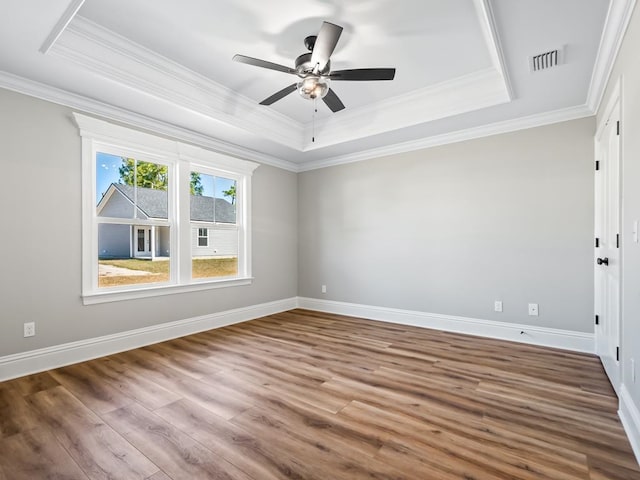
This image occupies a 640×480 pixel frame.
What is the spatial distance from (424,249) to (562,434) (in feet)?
8.92

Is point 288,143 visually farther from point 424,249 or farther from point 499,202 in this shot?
point 499,202

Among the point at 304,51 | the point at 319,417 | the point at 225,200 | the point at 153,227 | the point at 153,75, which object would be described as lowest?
the point at 319,417

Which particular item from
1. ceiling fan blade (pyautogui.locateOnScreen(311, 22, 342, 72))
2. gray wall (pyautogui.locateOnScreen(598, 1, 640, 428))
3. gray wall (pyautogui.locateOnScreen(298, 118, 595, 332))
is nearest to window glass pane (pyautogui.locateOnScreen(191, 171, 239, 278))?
gray wall (pyautogui.locateOnScreen(298, 118, 595, 332))

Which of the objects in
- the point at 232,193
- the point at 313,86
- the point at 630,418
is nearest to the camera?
the point at 630,418

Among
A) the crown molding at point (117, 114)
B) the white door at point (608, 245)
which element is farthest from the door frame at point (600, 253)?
the crown molding at point (117, 114)

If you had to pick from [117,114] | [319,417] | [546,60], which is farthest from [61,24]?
[546,60]

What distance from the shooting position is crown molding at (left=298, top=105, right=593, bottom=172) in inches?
137

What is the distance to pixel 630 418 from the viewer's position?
1.84m

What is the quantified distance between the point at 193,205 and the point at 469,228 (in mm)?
3682

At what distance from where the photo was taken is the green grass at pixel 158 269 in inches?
137

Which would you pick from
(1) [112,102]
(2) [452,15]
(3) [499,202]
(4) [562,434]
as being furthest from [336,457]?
(1) [112,102]

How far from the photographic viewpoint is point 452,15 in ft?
8.09

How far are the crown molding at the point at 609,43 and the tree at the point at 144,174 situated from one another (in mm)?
4362

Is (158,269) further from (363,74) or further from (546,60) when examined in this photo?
(546,60)
